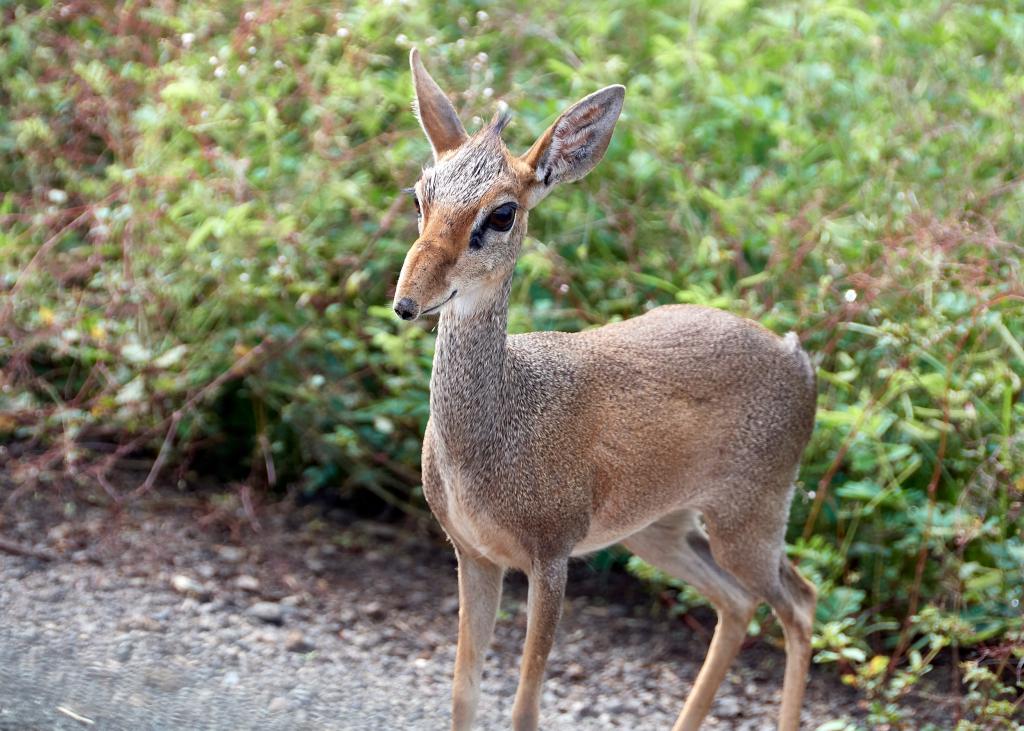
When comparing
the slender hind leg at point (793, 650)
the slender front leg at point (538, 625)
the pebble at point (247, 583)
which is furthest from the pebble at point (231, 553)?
the slender hind leg at point (793, 650)

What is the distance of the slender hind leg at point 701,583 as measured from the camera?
4449 mm

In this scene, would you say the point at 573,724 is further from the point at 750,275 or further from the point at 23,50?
the point at 23,50

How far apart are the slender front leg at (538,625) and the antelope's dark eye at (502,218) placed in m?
0.93

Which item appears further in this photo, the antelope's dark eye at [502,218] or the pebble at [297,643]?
the pebble at [297,643]

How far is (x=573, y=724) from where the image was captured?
184 inches

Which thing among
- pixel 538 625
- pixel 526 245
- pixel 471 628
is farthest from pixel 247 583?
pixel 538 625

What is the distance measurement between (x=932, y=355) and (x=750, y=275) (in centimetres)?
94

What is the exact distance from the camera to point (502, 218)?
3.58 meters

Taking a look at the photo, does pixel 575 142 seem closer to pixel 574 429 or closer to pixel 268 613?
pixel 574 429

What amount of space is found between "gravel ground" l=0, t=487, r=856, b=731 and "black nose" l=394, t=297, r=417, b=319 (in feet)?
5.23

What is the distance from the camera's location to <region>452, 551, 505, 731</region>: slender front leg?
4000 mm

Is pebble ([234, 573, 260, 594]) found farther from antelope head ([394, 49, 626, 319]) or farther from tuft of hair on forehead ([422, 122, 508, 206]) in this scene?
tuft of hair on forehead ([422, 122, 508, 206])

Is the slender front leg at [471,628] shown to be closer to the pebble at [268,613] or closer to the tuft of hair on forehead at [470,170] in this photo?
the tuft of hair on forehead at [470,170]

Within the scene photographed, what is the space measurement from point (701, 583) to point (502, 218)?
1.58m
